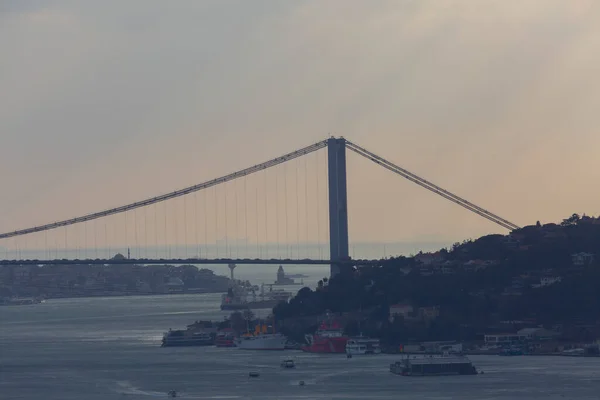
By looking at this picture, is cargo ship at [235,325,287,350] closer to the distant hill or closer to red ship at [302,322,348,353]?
red ship at [302,322,348,353]

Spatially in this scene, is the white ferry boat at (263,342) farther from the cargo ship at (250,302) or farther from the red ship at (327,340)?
the cargo ship at (250,302)

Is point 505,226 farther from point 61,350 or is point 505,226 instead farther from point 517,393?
point 517,393

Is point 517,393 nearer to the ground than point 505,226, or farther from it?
nearer to the ground

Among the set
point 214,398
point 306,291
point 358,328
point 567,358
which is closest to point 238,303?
point 306,291

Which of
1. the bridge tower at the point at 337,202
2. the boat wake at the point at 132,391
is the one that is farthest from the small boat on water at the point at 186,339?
the boat wake at the point at 132,391

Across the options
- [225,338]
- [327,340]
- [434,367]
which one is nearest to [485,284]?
[327,340]

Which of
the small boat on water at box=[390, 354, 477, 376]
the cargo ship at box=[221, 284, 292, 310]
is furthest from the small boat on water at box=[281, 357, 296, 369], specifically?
the cargo ship at box=[221, 284, 292, 310]
